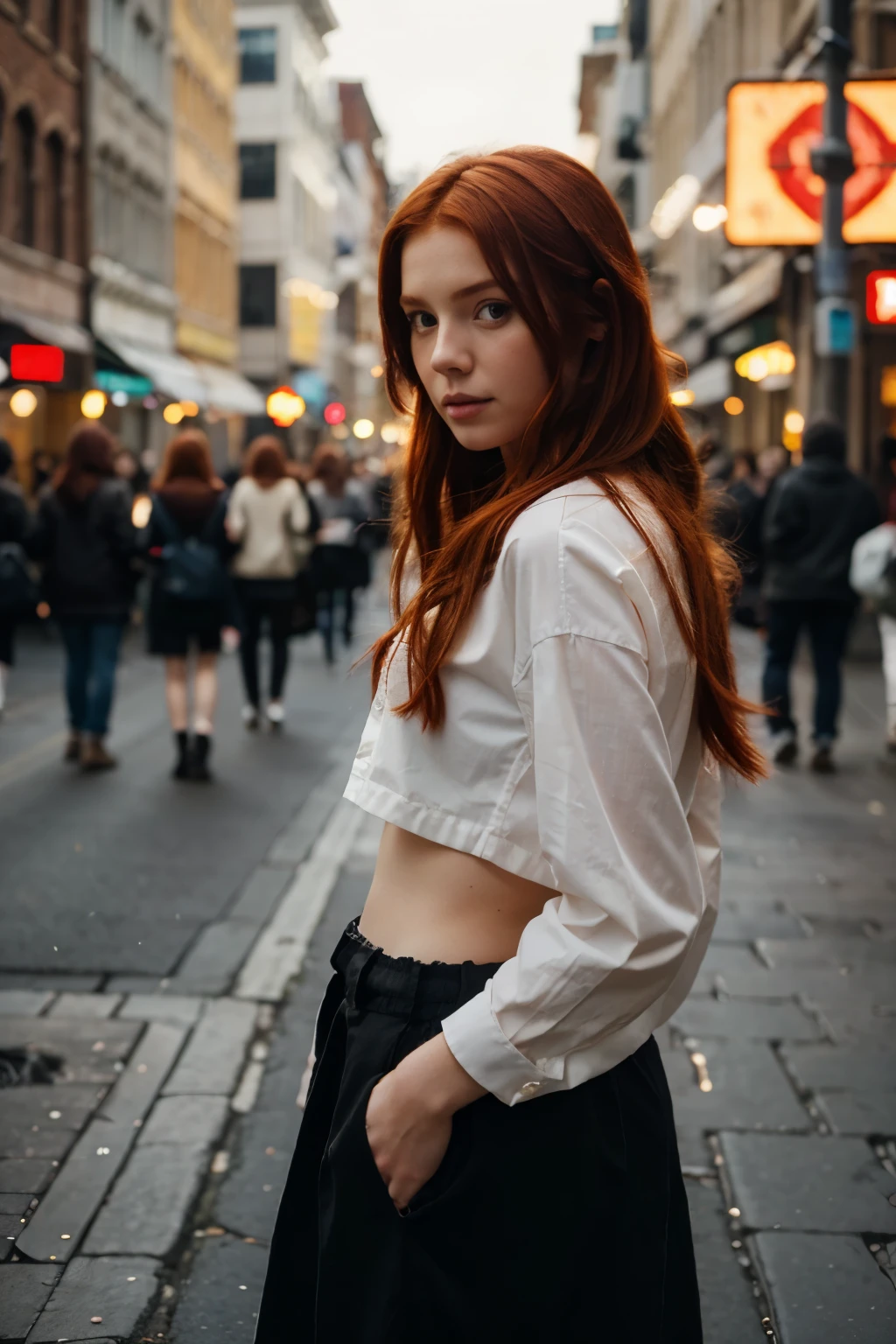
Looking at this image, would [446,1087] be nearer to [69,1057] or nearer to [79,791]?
[69,1057]

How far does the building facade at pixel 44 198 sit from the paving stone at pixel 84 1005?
19.3m

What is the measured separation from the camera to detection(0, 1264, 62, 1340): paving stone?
A: 307 centimetres

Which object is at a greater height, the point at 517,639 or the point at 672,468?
the point at 672,468

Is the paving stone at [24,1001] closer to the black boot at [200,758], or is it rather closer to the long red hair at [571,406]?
the long red hair at [571,406]

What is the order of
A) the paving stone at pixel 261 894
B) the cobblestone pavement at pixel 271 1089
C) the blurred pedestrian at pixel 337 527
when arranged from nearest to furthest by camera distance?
the cobblestone pavement at pixel 271 1089 < the paving stone at pixel 261 894 < the blurred pedestrian at pixel 337 527

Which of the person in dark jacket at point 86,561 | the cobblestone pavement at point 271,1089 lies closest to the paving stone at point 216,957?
the cobblestone pavement at point 271,1089

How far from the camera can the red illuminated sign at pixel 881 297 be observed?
10.8 m

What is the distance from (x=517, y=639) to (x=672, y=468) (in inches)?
14.1

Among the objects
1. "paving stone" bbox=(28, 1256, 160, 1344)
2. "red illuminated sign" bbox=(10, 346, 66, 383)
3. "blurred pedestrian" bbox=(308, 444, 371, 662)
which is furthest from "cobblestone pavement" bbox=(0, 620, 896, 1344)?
"red illuminated sign" bbox=(10, 346, 66, 383)

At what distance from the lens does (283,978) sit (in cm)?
543

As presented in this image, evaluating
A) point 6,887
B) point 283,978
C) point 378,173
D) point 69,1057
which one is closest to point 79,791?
point 6,887

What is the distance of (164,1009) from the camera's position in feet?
16.6

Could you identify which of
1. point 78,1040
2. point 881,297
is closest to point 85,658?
point 78,1040

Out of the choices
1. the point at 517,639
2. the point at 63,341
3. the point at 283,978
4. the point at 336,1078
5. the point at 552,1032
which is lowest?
the point at 283,978
